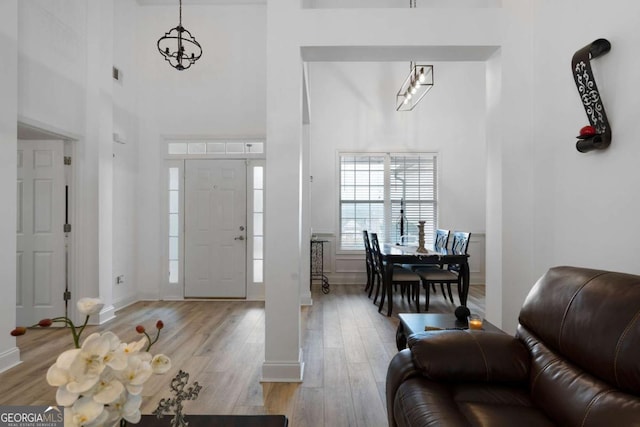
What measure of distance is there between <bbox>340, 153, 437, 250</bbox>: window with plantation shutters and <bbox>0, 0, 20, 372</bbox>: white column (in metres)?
4.67

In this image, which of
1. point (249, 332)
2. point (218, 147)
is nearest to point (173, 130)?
point (218, 147)

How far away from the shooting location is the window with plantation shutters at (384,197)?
6602mm

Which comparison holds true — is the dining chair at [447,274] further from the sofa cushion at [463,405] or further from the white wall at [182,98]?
the white wall at [182,98]

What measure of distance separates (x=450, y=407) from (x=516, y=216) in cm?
182

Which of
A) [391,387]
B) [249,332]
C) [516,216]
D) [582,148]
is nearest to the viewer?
[391,387]

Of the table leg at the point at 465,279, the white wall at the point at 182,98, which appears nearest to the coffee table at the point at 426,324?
the table leg at the point at 465,279

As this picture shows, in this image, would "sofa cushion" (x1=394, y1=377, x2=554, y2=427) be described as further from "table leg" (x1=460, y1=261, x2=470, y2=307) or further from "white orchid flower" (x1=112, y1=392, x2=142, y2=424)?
"table leg" (x1=460, y1=261, x2=470, y2=307)

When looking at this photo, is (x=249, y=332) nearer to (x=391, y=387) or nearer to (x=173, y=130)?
(x=391, y=387)

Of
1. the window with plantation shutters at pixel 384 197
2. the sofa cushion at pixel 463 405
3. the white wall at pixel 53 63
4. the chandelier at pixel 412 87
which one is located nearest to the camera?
the sofa cushion at pixel 463 405

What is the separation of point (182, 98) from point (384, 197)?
379cm

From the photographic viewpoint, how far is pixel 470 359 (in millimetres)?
1634

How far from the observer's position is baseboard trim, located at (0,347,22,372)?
2.90 meters

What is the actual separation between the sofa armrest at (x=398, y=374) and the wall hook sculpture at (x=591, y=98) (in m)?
1.63

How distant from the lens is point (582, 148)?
7.13 ft
